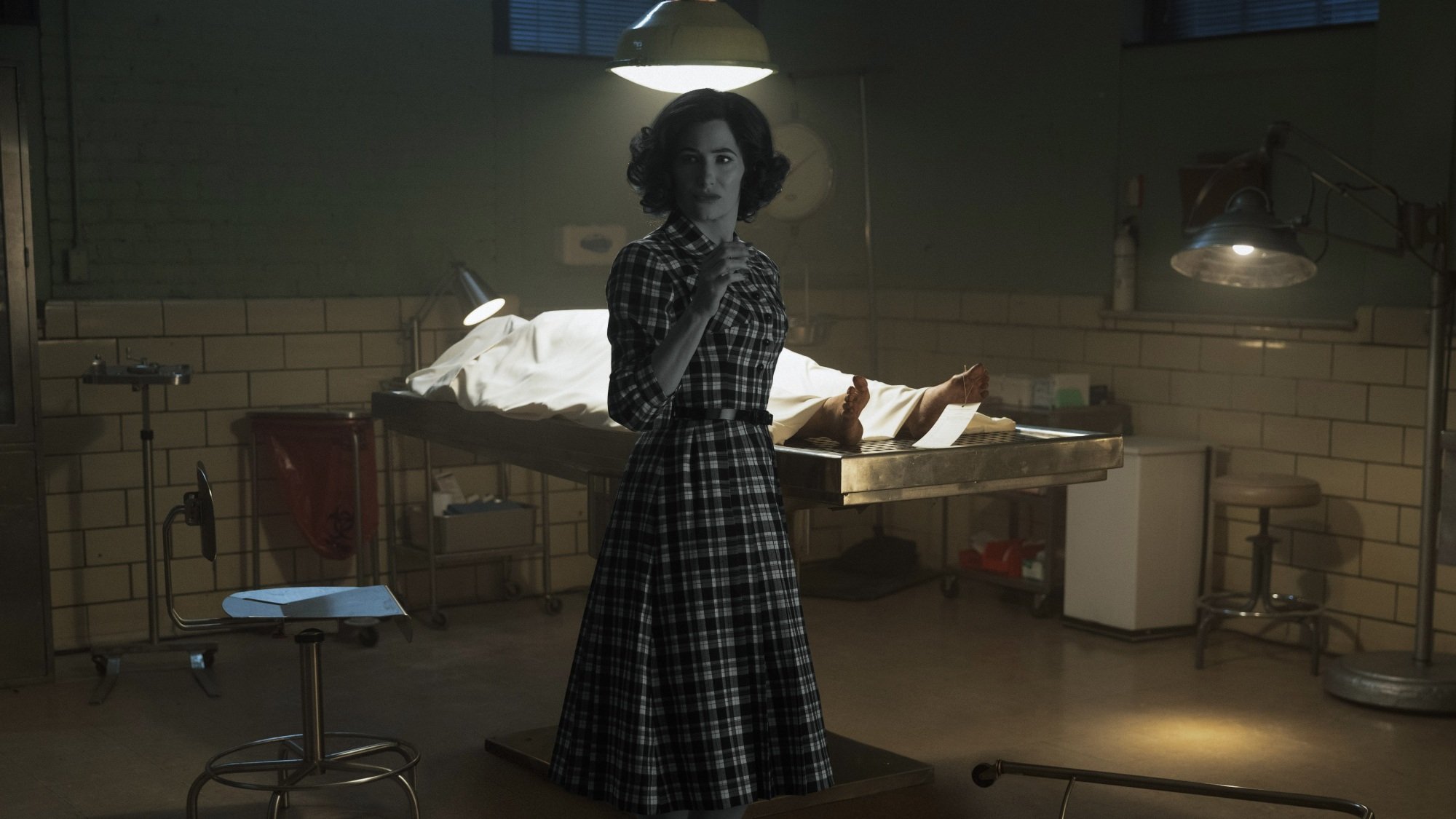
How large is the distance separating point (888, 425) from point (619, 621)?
1.13m

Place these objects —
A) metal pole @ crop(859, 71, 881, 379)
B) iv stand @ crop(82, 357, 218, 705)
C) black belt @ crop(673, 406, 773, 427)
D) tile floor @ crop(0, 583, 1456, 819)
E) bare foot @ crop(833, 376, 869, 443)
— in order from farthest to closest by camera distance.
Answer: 1. metal pole @ crop(859, 71, 881, 379)
2. iv stand @ crop(82, 357, 218, 705)
3. tile floor @ crop(0, 583, 1456, 819)
4. bare foot @ crop(833, 376, 869, 443)
5. black belt @ crop(673, 406, 773, 427)

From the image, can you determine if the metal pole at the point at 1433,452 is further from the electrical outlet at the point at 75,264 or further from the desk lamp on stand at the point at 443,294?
the electrical outlet at the point at 75,264

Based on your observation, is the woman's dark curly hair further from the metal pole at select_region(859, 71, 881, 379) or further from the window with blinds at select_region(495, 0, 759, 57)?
the metal pole at select_region(859, 71, 881, 379)

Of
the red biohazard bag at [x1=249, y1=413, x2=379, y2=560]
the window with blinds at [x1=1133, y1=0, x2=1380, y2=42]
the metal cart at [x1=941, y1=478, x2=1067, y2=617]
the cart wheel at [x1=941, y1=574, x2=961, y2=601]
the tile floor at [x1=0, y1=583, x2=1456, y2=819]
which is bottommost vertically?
the tile floor at [x1=0, y1=583, x2=1456, y2=819]

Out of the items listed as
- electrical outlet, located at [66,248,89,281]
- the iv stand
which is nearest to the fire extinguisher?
the iv stand

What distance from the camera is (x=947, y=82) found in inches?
275

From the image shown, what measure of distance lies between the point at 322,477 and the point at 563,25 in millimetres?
2196

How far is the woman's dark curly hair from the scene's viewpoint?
111 inches

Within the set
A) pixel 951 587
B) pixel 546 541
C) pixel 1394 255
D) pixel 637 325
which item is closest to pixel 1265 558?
pixel 1394 255

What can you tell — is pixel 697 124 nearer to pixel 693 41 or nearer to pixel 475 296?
pixel 693 41

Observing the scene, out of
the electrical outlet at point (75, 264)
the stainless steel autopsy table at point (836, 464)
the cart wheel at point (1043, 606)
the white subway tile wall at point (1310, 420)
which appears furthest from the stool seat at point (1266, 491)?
the electrical outlet at point (75, 264)

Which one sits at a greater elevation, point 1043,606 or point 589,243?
point 589,243

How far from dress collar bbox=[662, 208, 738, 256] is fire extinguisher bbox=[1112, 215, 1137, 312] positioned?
3708mm

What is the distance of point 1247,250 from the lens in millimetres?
4812
